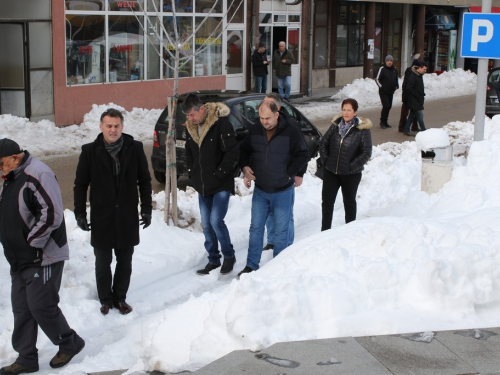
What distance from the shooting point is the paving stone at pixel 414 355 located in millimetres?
4879

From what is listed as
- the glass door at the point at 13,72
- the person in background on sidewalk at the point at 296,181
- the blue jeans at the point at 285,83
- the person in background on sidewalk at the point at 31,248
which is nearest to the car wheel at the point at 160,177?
the person in background on sidewalk at the point at 296,181

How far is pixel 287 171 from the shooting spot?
26.6 ft

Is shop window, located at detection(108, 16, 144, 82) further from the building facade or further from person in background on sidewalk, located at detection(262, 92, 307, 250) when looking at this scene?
person in background on sidewalk, located at detection(262, 92, 307, 250)

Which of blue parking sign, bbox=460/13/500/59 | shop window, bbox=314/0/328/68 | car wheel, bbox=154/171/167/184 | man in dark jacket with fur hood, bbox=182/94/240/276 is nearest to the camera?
man in dark jacket with fur hood, bbox=182/94/240/276

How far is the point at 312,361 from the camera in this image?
4926mm

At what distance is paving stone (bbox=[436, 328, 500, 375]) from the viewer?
498cm

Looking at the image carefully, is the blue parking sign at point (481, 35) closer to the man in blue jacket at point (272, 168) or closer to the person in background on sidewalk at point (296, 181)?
the person in background on sidewalk at point (296, 181)

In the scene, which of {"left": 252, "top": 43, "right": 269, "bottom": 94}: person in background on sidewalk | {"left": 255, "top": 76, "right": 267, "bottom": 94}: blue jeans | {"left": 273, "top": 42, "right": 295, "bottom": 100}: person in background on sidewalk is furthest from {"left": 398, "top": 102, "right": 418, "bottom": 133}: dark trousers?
{"left": 255, "top": 76, "right": 267, "bottom": 94}: blue jeans

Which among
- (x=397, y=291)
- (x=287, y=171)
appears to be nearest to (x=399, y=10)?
(x=287, y=171)

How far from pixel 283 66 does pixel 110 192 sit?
1834 centimetres

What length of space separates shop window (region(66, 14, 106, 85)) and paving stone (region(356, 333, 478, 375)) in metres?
15.1

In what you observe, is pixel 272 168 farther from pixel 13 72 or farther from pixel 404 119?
pixel 13 72

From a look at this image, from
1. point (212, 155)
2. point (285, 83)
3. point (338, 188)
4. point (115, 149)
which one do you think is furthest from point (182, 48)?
point (115, 149)

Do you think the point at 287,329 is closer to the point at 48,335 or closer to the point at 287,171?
the point at 48,335
